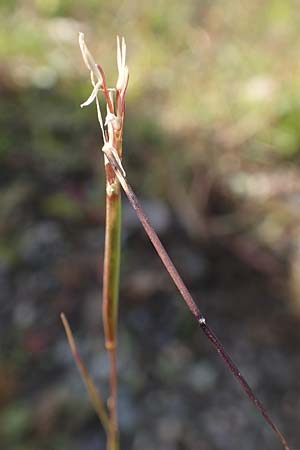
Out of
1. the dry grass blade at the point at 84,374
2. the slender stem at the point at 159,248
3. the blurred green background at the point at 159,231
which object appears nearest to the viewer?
the slender stem at the point at 159,248

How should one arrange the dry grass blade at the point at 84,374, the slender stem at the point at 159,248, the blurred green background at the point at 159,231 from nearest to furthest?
the slender stem at the point at 159,248
the dry grass blade at the point at 84,374
the blurred green background at the point at 159,231

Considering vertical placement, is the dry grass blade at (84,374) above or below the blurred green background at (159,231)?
above

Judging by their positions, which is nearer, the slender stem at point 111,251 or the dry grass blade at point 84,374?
the slender stem at point 111,251

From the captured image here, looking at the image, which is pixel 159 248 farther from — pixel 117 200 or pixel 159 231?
pixel 159 231

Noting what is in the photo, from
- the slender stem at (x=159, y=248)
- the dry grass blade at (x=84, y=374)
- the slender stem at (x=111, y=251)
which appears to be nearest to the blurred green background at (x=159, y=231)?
the dry grass blade at (x=84, y=374)

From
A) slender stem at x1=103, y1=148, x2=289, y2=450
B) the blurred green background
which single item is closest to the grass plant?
slender stem at x1=103, y1=148, x2=289, y2=450

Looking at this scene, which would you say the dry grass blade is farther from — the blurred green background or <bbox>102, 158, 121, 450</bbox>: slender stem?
the blurred green background

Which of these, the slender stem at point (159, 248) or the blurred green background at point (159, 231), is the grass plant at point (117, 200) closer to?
the slender stem at point (159, 248)

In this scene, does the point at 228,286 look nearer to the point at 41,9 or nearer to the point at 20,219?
the point at 20,219

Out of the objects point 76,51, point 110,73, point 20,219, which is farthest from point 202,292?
point 76,51
